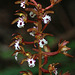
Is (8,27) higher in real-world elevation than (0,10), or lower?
lower

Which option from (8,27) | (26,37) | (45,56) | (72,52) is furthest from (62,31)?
(45,56)

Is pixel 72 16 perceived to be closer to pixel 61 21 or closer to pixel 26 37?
pixel 61 21

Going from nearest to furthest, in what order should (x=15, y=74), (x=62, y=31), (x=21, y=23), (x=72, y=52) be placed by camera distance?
1. (x=21, y=23)
2. (x=15, y=74)
3. (x=72, y=52)
4. (x=62, y=31)

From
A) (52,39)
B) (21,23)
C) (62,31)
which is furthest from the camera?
(62,31)

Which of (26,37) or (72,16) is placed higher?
(72,16)

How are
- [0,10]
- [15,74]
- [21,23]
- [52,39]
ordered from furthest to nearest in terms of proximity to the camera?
[0,10], [52,39], [15,74], [21,23]

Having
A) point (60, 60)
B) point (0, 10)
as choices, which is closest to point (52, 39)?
point (60, 60)

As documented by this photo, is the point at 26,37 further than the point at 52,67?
Yes

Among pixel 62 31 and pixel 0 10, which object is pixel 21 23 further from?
pixel 0 10

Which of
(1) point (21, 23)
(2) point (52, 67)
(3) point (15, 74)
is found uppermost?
(1) point (21, 23)
